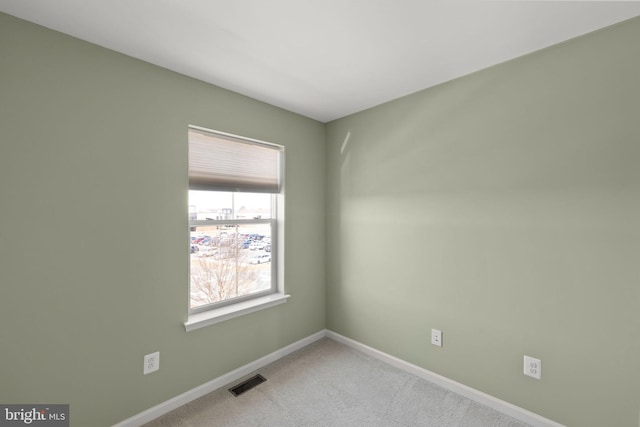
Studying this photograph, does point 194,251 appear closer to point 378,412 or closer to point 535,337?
point 378,412

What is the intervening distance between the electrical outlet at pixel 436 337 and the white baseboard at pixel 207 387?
130 cm

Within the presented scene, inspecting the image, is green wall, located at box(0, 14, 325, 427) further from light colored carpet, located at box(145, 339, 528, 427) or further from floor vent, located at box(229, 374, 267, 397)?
light colored carpet, located at box(145, 339, 528, 427)

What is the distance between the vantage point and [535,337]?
74.4 inches

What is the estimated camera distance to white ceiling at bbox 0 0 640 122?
4.82ft

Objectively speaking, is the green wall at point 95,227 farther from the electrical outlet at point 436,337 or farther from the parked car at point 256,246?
the electrical outlet at point 436,337

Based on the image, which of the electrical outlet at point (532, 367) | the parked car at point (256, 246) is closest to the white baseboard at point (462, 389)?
the electrical outlet at point (532, 367)

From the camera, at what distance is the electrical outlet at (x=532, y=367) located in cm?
187

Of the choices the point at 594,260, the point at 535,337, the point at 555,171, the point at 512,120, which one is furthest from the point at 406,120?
the point at 535,337

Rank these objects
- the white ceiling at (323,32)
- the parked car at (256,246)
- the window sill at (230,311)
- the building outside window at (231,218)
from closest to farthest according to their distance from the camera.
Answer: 1. the white ceiling at (323,32)
2. the window sill at (230,311)
3. the building outside window at (231,218)
4. the parked car at (256,246)

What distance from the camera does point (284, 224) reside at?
2.84 meters

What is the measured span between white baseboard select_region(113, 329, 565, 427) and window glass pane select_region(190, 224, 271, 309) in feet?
2.05

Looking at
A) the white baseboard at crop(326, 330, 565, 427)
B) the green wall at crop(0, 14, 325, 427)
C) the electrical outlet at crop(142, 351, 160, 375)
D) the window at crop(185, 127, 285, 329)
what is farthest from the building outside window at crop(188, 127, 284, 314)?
the white baseboard at crop(326, 330, 565, 427)

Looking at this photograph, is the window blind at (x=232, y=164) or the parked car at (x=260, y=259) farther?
the parked car at (x=260, y=259)

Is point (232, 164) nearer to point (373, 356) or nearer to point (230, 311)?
point (230, 311)
